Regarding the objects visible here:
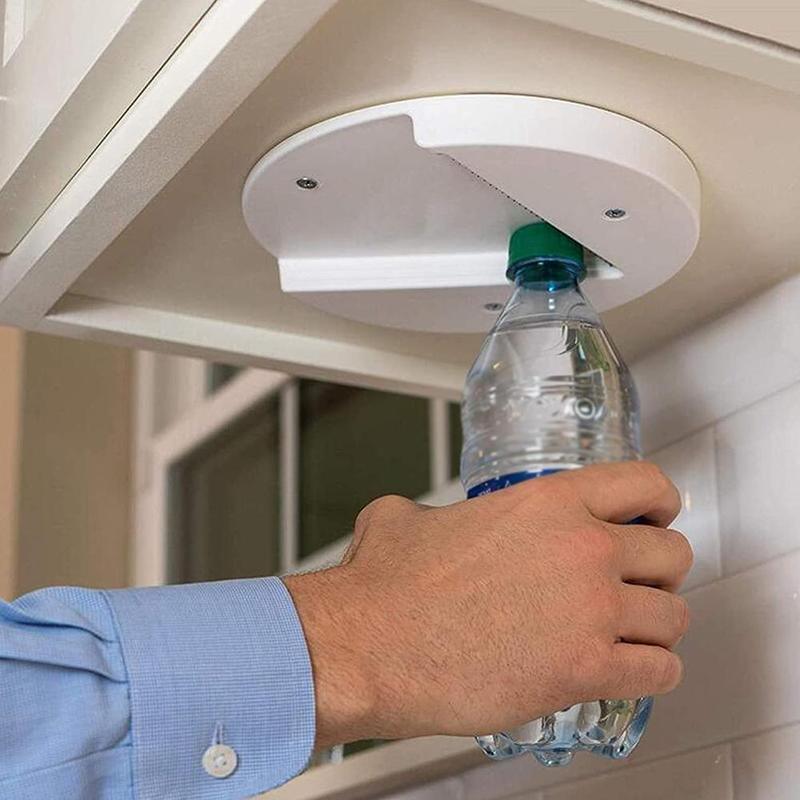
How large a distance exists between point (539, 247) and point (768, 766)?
339 millimetres

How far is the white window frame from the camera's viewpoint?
2.03 m

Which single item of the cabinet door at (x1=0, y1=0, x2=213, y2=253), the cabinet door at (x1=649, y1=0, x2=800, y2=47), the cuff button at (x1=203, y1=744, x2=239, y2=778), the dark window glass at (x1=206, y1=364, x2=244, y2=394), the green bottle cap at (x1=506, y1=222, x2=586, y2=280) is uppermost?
the dark window glass at (x1=206, y1=364, x2=244, y2=394)

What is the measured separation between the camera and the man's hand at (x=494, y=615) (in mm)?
707

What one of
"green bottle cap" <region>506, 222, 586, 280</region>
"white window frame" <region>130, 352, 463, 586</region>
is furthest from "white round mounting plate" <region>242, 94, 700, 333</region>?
"white window frame" <region>130, 352, 463, 586</region>

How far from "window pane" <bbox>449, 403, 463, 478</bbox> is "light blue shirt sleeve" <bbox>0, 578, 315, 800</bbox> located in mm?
864

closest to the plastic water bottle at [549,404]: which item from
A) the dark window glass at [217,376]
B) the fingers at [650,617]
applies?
the fingers at [650,617]

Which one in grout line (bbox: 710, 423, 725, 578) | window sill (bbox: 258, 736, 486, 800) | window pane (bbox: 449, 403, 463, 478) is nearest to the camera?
grout line (bbox: 710, 423, 725, 578)

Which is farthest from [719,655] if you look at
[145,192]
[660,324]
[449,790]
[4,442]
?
[4,442]

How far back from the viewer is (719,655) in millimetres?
925

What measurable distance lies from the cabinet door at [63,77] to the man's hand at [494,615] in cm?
27

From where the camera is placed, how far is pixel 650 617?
747 mm

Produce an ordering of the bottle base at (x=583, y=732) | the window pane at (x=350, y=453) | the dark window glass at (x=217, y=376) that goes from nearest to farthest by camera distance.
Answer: the bottle base at (x=583, y=732) → the window pane at (x=350, y=453) → the dark window glass at (x=217, y=376)

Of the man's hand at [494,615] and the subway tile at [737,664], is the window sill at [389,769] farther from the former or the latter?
the man's hand at [494,615]

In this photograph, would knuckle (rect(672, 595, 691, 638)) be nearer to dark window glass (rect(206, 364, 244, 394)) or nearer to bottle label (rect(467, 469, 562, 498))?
bottle label (rect(467, 469, 562, 498))
